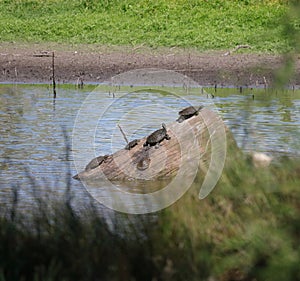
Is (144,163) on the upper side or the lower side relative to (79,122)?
upper

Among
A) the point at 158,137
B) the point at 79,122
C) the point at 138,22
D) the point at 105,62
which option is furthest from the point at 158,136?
the point at 138,22

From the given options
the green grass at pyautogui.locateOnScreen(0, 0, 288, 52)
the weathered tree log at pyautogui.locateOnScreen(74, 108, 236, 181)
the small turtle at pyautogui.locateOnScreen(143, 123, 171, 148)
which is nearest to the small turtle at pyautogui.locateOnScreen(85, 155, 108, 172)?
the weathered tree log at pyautogui.locateOnScreen(74, 108, 236, 181)

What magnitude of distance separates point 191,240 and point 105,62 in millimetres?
14903

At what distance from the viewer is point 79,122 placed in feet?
46.3

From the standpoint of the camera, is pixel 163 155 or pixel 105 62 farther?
pixel 105 62

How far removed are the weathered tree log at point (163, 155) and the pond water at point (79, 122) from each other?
0.29 metres

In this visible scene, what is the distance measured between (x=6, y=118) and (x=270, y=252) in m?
10.5

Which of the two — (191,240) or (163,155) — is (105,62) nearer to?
(163,155)

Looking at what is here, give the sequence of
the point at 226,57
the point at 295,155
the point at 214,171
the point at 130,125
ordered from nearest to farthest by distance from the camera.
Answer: the point at 295,155 < the point at 214,171 < the point at 130,125 < the point at 226,57

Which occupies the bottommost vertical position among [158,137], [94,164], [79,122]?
[79,122]

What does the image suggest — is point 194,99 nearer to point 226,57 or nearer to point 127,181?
point 226,57

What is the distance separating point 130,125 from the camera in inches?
551

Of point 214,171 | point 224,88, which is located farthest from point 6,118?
point 214,171

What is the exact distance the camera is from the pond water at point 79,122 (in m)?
10.3
